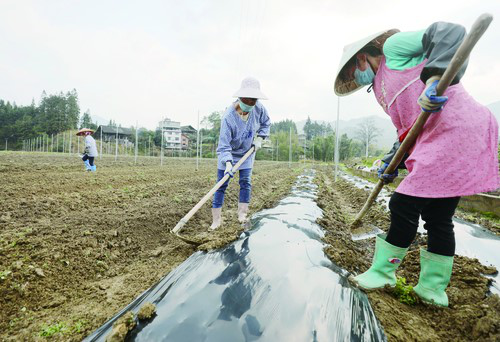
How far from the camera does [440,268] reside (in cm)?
139

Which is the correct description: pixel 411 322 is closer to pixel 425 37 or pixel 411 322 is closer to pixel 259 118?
pixel 425 37

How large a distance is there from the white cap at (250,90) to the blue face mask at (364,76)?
116 centimetres

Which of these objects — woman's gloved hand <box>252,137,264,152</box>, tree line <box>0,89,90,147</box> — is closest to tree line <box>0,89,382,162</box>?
tree line <box>0,89,90,147</box>

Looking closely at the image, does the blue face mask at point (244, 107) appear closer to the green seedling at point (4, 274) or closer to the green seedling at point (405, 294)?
the green seedling at point (405, 294)

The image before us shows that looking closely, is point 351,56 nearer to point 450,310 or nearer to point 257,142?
point 450,310

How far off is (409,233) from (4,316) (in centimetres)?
236

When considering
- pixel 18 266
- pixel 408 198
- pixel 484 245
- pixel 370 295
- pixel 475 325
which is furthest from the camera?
pixel 484 245

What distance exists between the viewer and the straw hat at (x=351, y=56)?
1.55 metres

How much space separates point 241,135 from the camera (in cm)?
310

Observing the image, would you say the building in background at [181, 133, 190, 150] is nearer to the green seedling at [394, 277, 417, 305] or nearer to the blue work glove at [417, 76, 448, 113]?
the green seedling at [394, 277, 417, 305]

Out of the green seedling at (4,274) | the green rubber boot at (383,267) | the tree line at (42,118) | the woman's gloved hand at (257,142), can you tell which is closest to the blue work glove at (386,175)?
the green rubber boot at (383,267)

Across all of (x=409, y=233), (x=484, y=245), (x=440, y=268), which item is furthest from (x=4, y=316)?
(x=484, y=245)

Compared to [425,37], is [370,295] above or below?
below

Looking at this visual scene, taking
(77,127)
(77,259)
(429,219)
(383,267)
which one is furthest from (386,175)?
(77,127)
